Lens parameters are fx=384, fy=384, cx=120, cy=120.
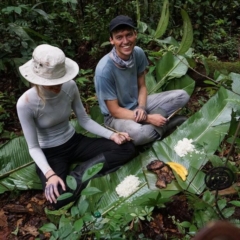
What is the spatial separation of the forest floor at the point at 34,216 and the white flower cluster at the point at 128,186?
0.23 meters

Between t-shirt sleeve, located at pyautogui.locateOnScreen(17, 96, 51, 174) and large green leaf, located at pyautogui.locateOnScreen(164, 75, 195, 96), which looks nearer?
t-shirt sleeve, located at pyautogui.locateOnScreen(17, 96, 51, 174)

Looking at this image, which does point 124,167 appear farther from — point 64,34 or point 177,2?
point 177,2

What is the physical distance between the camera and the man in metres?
2.81

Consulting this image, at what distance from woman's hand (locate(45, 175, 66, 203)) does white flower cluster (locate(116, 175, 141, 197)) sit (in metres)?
0.39

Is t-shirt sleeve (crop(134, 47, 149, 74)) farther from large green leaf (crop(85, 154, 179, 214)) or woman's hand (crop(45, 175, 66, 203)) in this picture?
woman's hand (crop(45, 175, 66, 203))

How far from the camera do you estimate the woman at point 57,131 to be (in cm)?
229

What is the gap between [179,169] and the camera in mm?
2611

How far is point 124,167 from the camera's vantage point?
2.81m

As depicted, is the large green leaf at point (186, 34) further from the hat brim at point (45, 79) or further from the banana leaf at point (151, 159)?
the hat brim at point (45, 79)

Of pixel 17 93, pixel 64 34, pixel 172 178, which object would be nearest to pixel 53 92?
pixel 172 178

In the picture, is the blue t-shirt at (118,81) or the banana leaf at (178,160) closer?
the banana leaf at (178,160)

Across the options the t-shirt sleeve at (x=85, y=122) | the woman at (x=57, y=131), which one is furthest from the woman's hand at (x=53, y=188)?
the t-shirt sleeve at (x=85, y=122)

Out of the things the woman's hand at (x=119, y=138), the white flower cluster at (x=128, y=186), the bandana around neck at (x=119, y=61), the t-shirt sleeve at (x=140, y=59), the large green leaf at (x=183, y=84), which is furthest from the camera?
the large green leaf at (x=183, y=84)

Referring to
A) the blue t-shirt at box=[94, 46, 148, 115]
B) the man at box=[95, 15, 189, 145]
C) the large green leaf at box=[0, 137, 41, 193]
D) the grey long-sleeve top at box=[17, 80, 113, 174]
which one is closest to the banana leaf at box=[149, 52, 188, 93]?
the man at box=[95, 15, 189, 145]
